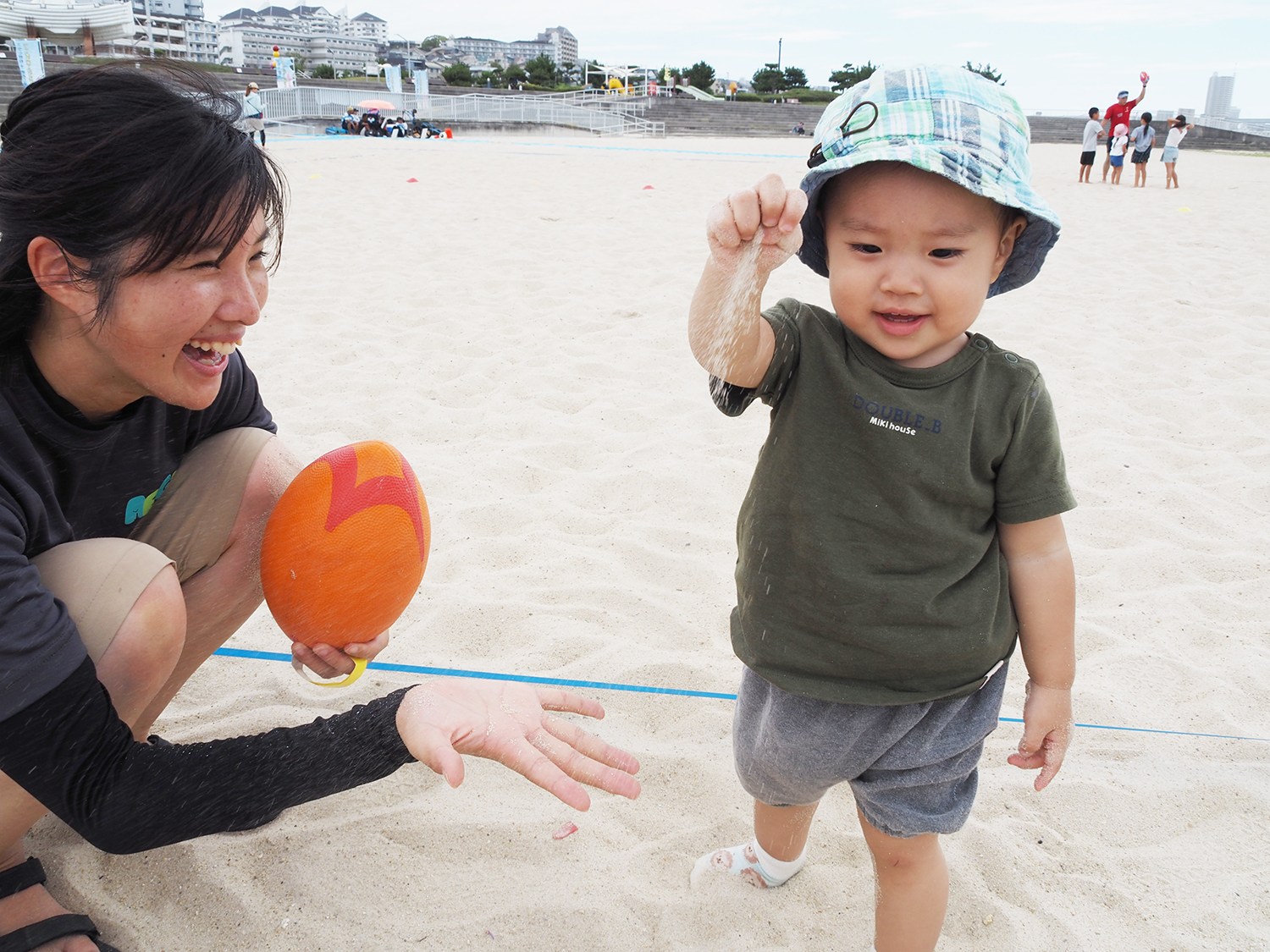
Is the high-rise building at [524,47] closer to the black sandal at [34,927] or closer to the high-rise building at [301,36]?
the high-rise building at [301,36]

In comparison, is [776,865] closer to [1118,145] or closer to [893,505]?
[893,505]

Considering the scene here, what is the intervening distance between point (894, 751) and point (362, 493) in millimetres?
1275

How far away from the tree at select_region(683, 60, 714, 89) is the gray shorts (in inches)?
2697

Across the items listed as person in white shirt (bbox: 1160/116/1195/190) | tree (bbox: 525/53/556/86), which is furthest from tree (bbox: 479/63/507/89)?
person in white shirt (bbox: 1160/116/1195/190)

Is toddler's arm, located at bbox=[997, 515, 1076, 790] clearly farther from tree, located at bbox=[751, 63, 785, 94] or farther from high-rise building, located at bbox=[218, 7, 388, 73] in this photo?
high-rise building, located at bbox=[218, 7, 388, 73]

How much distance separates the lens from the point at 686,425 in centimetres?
414

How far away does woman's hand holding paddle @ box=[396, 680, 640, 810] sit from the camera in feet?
4.52

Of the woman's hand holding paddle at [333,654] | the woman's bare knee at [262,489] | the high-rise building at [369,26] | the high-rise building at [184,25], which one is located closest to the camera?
the woman's hand holding paddle at [333,654]

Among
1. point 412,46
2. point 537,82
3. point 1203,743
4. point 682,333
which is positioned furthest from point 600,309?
point 412,46

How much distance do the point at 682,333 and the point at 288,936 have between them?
4254 mm

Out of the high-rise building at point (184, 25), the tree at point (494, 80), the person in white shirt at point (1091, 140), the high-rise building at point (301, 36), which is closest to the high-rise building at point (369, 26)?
the high-rise building at point (301, 36)

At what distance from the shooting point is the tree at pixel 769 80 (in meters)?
64.3

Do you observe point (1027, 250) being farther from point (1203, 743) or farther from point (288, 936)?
point (288, 936)

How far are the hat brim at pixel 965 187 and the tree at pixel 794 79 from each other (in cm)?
6954
